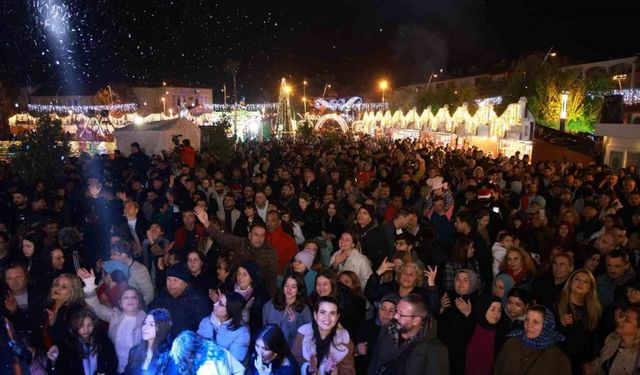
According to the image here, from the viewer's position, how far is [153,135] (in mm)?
15773

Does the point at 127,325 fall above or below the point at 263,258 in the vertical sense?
below

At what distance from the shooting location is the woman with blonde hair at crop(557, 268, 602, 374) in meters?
3.83

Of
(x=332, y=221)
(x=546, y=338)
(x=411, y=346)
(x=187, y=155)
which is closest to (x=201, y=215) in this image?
(x=332, y=221)

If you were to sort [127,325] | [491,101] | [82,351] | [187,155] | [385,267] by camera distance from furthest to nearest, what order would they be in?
[491,101], [187,155], [385,267], [127,325], [82,351]

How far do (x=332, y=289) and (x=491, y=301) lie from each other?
124 cm

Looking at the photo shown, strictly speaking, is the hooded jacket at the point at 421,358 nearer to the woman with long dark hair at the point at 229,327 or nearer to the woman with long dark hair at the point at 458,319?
the woman with long dark hair at the point at 458,319

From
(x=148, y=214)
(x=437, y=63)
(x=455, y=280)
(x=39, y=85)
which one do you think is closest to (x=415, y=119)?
(x=148, y=214)

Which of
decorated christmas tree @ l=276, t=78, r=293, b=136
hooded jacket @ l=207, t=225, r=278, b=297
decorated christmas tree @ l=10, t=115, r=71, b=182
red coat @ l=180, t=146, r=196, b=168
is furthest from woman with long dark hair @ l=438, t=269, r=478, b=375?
decorated christmas tree @ l=276, t=78, r=293, b=136

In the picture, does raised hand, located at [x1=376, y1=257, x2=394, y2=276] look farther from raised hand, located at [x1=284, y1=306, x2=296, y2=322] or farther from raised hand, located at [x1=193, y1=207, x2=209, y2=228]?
raised hand, located at [x1=193, y1=207, x2=209, y2=228]

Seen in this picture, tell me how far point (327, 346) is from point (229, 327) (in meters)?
0.78

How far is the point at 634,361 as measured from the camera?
11.1 feet

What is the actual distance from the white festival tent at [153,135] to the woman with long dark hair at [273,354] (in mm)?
13496

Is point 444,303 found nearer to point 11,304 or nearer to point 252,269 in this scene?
point 252,269

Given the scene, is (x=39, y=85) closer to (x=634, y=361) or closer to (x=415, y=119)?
(x=415, y=119)
